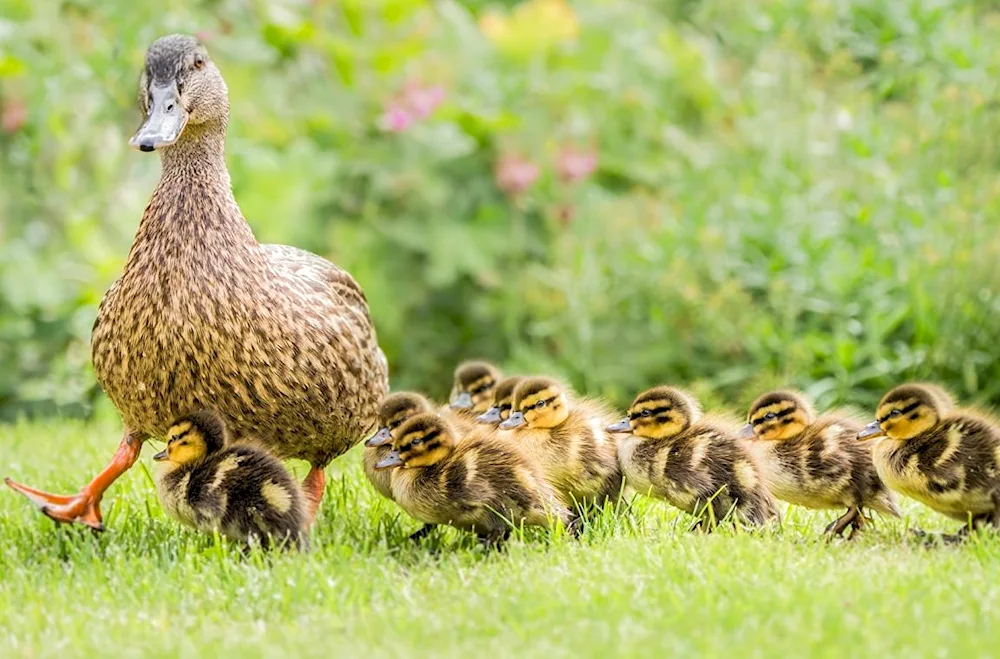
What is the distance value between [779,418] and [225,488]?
1.72m

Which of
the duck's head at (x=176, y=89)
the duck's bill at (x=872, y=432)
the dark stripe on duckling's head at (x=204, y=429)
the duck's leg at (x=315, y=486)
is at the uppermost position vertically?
the duck's head at (x=176, y=89)

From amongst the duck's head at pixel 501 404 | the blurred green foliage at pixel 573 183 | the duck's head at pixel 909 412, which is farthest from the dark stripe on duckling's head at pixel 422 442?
the blurred green foliage at pixel 573 183

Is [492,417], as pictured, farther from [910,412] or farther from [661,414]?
[910,412]

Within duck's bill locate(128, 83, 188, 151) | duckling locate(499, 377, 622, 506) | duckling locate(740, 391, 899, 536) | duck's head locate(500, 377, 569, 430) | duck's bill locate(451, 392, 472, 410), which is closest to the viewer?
duck's bill locate(128, 83, 188, 151)

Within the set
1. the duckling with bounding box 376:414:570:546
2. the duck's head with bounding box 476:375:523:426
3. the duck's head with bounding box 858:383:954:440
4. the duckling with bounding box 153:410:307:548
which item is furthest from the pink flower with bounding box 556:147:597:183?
the duckling with bounding box 153:410:307:548

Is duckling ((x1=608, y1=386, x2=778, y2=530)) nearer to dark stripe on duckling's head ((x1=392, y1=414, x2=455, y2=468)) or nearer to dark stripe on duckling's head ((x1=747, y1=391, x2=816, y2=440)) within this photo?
dark stripe on duckling's head ((x1=747, y1=391, x2=816, y2=440))

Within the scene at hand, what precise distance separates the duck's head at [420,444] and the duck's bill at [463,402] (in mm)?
1032

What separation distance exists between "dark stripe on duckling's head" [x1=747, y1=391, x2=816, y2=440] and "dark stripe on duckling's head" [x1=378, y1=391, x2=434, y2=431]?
1066mm

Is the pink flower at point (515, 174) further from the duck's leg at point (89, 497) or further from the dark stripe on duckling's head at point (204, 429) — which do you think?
the dark stripe on duckling's head at point (204, 429)

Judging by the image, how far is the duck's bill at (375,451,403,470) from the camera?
13.8 feet

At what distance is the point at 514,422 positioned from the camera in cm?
451

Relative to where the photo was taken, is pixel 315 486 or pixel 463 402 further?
pixel 463 402

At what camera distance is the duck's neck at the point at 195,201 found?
4340mm

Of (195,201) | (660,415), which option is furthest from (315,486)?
(660,415)
